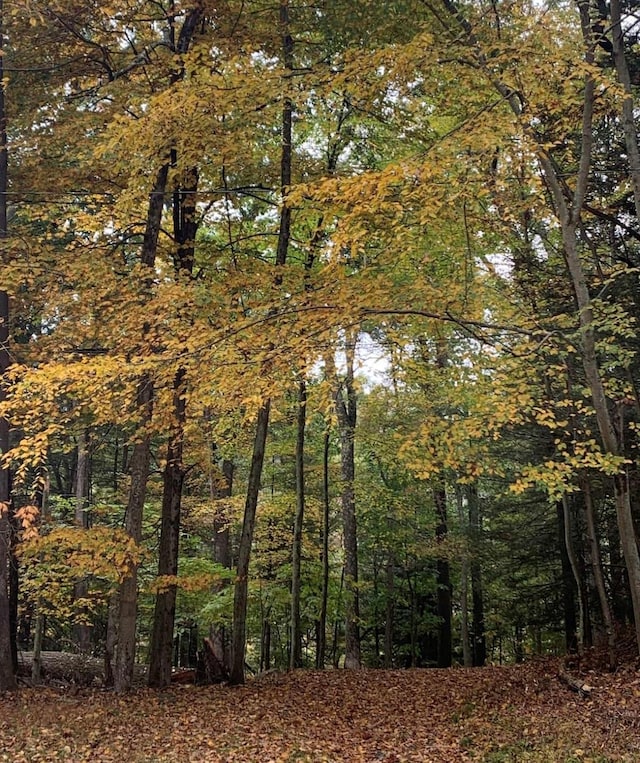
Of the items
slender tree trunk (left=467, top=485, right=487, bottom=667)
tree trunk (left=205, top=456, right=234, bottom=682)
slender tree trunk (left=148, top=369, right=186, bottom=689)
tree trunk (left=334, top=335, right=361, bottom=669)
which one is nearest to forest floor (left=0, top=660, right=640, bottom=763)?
slender tree trunk (left=148, top=369, right=186, bottom=689)

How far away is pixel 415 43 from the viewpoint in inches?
286

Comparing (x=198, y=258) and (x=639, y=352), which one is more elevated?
(x=198, y=258)

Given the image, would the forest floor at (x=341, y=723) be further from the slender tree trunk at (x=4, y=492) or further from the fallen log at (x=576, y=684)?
the slender tree trunk at (x=4, y=492)

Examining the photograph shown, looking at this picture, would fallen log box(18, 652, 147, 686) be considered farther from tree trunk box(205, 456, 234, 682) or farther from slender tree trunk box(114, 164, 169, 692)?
slender tree trunk box(114, 164, 169, 692)

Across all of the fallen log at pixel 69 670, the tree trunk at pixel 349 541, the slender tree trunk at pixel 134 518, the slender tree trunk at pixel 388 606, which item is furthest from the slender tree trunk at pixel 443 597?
the slender tree trunk at pixel 134 518

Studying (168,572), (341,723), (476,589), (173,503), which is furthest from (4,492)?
(476,589)

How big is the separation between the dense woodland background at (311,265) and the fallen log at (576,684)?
2.62 feet

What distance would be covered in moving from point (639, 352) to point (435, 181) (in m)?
5.46

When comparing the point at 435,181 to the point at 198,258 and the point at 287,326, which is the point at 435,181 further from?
the point at 198,258

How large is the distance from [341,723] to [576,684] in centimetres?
297

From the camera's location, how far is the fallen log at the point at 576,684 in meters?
7.36

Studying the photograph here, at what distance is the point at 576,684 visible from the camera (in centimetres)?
776

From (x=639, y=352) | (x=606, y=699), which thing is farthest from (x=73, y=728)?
(x=639, y=352)

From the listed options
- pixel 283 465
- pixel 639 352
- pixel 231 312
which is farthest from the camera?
pixel 283 465
